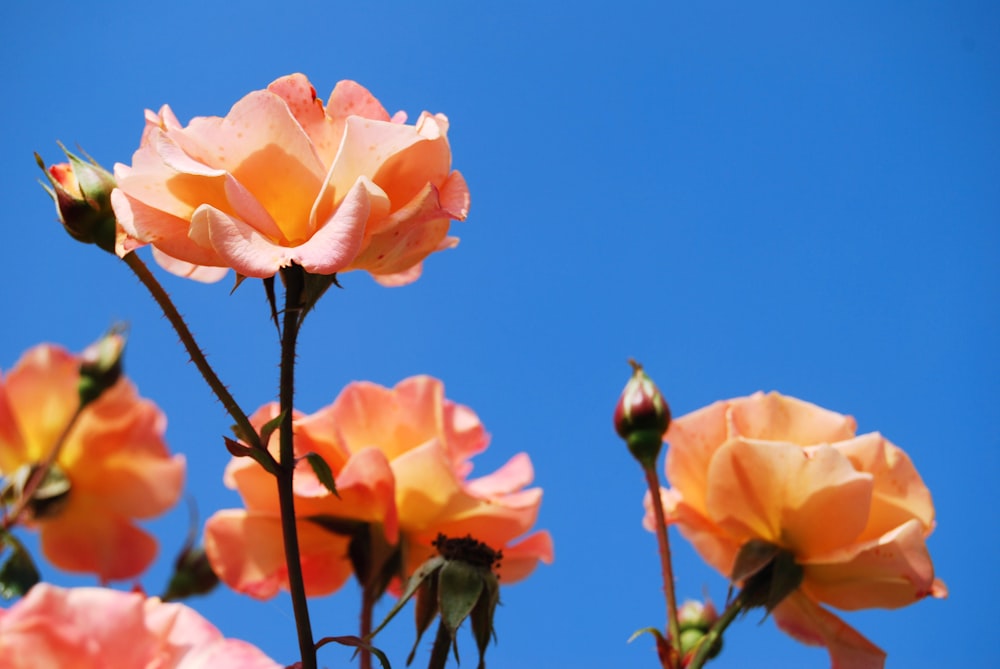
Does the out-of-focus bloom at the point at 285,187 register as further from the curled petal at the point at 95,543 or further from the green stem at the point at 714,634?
the curled petal at the point at 95,543

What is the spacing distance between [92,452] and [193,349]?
0.84 meters

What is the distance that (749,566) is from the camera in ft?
2.52

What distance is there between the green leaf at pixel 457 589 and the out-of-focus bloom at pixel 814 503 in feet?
0.87

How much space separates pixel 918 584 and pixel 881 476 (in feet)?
0.28

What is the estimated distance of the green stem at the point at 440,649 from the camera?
0.58 m

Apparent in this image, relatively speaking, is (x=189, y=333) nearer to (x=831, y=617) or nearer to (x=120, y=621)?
(x=120, y=621)

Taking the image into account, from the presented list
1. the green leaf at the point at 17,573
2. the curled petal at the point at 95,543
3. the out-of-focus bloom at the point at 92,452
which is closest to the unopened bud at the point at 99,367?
the out-of-focus bloom at the point at 92,452

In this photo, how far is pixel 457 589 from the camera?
0.58 m

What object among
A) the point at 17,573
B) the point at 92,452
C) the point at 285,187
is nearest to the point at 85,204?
the point at 285,187

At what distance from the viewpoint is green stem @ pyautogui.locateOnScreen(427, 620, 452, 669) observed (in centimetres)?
58

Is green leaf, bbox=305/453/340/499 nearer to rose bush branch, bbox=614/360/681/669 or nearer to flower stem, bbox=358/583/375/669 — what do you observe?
flower stem, bbox=358/583/375/669

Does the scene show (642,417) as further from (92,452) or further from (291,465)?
(92,452)

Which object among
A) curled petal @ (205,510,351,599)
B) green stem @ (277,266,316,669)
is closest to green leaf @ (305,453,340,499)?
green stem @ (277,266,316,669)

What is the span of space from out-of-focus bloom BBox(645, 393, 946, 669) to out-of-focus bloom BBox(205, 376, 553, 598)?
145 millimetres
